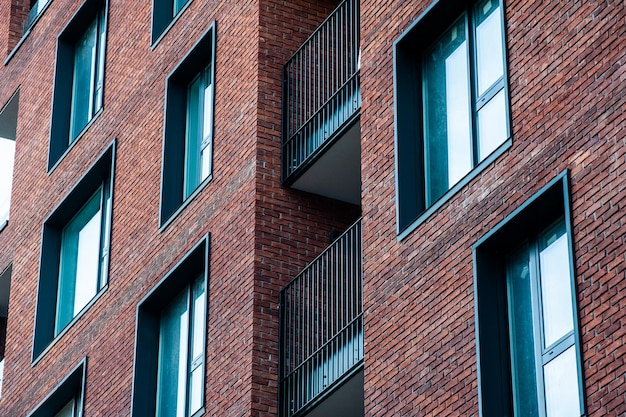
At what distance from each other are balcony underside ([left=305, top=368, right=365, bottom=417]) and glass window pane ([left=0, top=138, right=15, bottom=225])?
1326cm

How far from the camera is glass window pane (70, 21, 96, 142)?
29.4m

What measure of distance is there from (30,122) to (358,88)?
1125 cm

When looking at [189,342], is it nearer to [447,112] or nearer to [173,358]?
[173,358]

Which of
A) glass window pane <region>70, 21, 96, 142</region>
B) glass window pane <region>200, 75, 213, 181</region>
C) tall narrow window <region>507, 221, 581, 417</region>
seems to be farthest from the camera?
glass window pane <region>70, 21, 96, 142</region>

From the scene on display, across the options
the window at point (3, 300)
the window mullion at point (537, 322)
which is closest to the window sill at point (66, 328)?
the window at point (3, 300)

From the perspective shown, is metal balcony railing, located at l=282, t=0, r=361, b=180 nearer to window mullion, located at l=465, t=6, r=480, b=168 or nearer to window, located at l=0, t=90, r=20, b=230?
window mullion, located at l=465, t=6, r=480, b=168

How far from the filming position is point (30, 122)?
102ft

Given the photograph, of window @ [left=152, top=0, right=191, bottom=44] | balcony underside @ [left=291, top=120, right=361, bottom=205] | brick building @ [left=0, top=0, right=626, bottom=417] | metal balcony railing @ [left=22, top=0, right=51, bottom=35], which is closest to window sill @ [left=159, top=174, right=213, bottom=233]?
brick building @ [left=0, top=0, right=626, bottom=417]

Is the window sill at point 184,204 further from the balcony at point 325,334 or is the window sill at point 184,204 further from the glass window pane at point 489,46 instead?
the glass window pane at point 489,46

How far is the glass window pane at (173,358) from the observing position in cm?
2314

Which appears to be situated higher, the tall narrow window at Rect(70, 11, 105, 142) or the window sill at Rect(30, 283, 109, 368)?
the tall narrow window at Rect(70, 11, 105, 142)

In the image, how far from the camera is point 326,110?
72.9 feet

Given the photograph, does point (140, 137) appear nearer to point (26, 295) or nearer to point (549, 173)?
point (26, 295)

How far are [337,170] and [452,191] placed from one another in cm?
465
